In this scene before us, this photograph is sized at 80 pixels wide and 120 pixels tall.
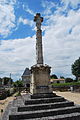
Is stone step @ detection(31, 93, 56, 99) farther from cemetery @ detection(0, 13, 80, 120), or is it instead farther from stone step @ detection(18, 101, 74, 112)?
stone step @ detection(18, 101, 74, 112)

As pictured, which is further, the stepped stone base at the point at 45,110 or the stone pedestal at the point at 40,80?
the stone pedestal at the point at 40,80

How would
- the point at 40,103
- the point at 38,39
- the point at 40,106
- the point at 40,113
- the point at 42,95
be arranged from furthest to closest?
the point at 38,39, the point at 42,95, the point at 40,103, the point at 40,106, the point at 40,113

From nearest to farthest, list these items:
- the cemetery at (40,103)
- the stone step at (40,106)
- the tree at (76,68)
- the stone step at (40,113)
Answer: the stone step at (40,113) → the cemetery at (40,103) → the stone step at (40,106) → the tree at (76,68)

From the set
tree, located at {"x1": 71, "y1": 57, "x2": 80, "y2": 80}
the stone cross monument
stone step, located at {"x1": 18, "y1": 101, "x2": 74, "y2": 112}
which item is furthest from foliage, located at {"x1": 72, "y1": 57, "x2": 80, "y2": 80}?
stone step, located at {"x1": 18, "y1": 101, "x2": 74, "y2": 112}

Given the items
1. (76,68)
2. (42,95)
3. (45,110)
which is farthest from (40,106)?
(76,68)

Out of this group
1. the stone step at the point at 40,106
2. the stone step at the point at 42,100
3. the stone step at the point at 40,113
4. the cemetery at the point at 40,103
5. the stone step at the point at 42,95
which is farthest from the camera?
the stone step at the point at 42,95

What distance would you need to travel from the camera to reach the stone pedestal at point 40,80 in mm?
10003

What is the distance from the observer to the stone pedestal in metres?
10.0

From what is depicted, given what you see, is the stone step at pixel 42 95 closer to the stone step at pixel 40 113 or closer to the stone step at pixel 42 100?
the stone step at pixel 42 100

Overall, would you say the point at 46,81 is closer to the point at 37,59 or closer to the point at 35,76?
the point at 35,76

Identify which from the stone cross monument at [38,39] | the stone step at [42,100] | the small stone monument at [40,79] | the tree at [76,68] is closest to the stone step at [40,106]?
the stone step at [42,100]

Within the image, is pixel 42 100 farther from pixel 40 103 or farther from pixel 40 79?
pixel 40 79

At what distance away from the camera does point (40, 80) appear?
33.2ft

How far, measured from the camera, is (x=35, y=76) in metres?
10.1
